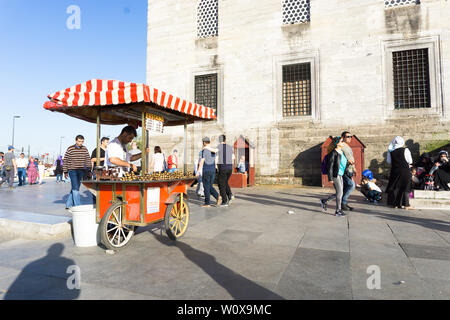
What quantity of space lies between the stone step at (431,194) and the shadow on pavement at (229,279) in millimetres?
7264

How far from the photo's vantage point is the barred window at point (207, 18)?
714 inches

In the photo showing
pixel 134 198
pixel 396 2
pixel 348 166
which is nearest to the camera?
pixel 134 198

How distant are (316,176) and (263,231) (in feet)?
34.4

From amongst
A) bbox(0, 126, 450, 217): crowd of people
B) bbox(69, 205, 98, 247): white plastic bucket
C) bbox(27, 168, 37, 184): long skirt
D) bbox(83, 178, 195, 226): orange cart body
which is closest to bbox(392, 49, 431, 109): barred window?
bbox(0, 126, 450, 217): crowd of people

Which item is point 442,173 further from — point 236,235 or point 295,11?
point 295,11

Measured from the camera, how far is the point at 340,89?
14.8m

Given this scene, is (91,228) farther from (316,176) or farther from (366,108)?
(366,108)

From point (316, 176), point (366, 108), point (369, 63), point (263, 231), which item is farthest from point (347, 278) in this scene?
point (369, 63)

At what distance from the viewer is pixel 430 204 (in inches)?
315

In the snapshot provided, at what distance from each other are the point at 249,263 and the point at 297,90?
1436cm

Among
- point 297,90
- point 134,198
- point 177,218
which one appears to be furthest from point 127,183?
point 297,90

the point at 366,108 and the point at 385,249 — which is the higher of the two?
the point at 366,108

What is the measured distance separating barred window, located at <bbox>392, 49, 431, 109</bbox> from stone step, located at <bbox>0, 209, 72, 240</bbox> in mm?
15480

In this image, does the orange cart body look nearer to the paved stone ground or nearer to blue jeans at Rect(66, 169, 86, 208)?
the paved stone ground
